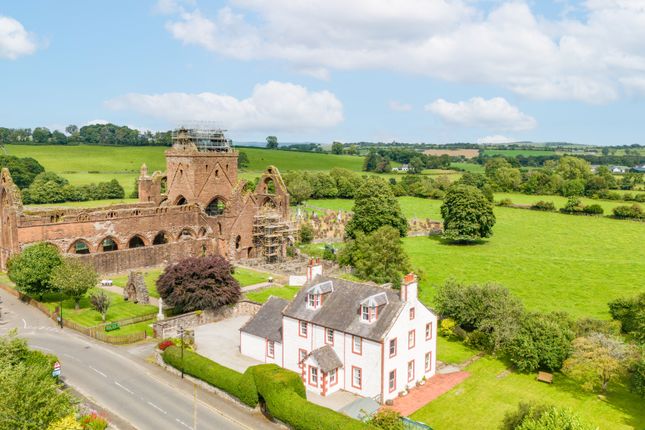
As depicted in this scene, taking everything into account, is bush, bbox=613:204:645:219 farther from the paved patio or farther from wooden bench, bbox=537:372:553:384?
the paved patio

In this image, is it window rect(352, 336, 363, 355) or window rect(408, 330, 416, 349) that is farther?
window rect(408, 330, 416, 349)

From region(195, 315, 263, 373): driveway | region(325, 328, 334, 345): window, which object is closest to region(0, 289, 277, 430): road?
region(195, 315, 263, 373): driveway

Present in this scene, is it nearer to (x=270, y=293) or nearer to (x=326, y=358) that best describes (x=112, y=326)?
(x=270, y=293)

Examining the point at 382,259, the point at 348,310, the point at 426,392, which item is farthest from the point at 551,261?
the point at 348,310

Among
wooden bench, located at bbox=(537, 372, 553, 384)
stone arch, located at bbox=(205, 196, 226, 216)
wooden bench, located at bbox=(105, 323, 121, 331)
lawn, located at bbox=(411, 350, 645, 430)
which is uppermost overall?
stone arch, located at bbox=(205, 196, 226, 216)

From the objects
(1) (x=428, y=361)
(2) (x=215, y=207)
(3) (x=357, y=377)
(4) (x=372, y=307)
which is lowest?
(1) (x=428, y=361)

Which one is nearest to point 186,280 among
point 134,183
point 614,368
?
point 614,368
